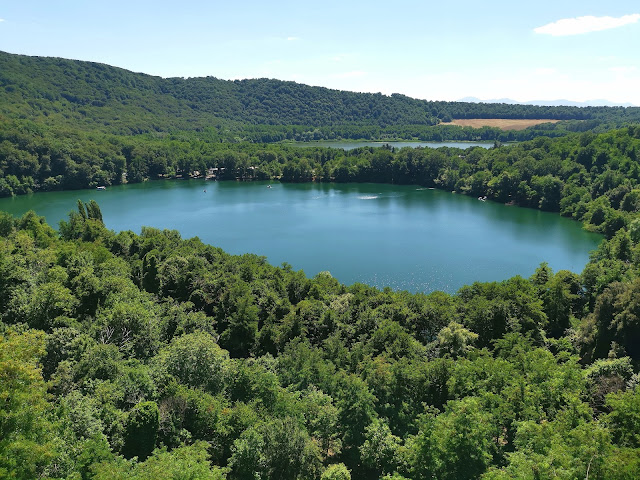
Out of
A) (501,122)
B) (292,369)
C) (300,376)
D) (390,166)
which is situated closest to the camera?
(300,376)

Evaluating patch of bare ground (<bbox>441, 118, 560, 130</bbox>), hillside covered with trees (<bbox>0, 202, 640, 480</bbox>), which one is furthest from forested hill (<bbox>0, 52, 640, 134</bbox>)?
hillside covered with trees (<bbox>0, 202, 640, 480</bbox>)

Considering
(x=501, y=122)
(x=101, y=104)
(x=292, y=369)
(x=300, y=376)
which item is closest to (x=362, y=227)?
(x=292, y=369)

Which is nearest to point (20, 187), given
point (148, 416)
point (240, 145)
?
point (240, 145)

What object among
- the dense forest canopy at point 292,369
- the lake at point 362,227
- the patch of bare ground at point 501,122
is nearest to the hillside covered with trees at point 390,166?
the lake at point 362,227

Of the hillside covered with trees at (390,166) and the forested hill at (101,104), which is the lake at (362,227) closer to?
the hillside covered with trees at (390,166)

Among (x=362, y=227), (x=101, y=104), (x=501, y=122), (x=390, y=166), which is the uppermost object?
(x=101, y=104)

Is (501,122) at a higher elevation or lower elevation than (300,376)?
higher

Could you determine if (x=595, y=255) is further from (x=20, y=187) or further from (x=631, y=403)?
(x=20, y=187)

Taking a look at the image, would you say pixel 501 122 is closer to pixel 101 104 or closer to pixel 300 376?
pixel 101 104
